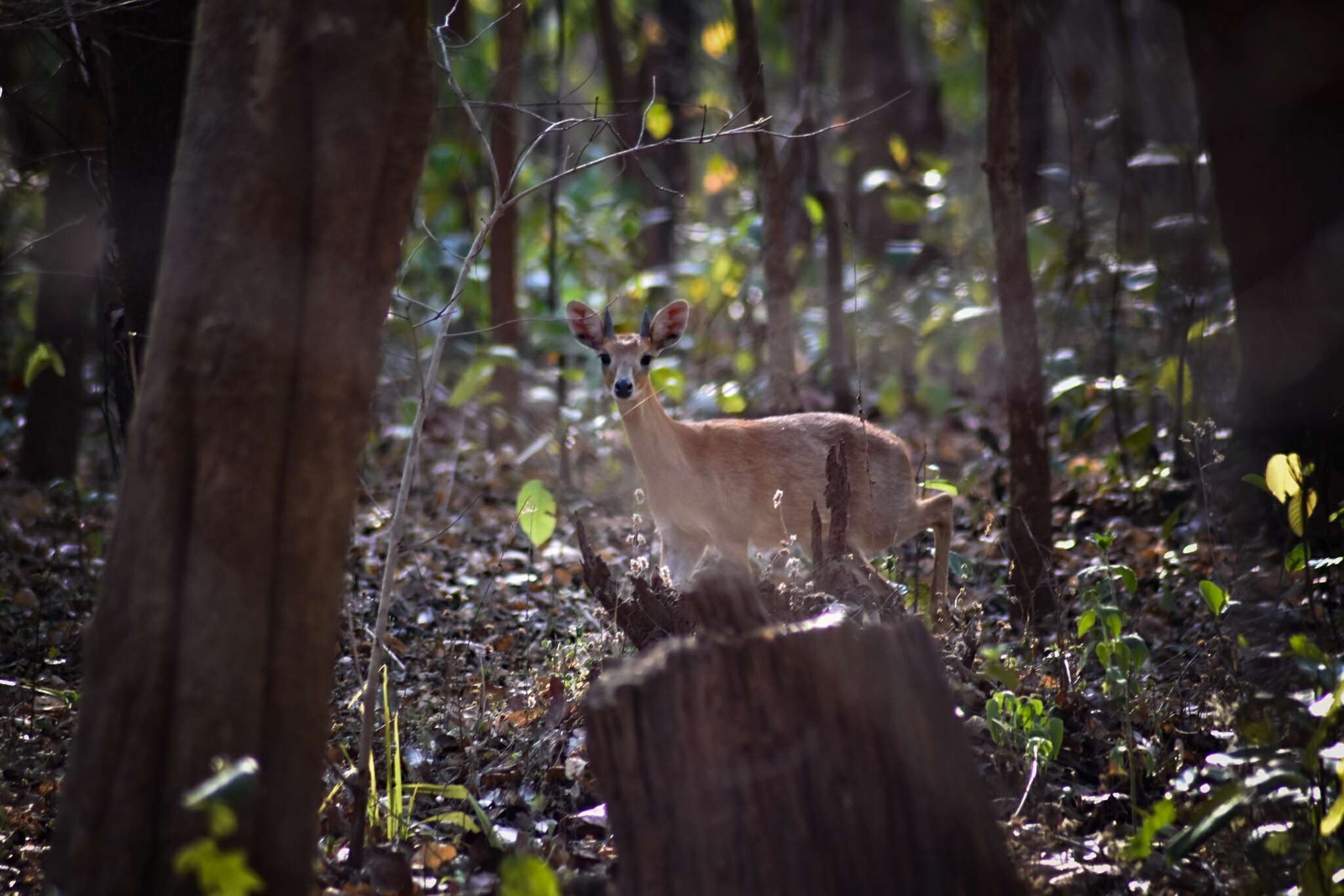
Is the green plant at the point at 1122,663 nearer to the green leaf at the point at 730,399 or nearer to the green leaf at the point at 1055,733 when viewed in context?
the green leaf at the point at 1055,733

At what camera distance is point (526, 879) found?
9.86 ft

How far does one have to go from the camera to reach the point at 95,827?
2.96m

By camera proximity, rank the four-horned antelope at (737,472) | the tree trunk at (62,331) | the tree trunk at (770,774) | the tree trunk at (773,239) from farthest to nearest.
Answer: the tree trunk at (62,331)
the tree trunk at (773,239)
the four-horned antelope at (737,472)
the tree trunk at (770,774)

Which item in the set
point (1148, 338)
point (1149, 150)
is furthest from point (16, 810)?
point (1148, 338)

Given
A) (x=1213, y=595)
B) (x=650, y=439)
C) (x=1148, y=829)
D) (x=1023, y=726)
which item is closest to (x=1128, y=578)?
(x=1213, y=595)

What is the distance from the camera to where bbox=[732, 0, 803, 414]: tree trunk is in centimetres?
806

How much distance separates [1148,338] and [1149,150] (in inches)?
90.5

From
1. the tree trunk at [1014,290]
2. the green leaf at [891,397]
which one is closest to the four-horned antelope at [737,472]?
the tree trunk at [1014,290]

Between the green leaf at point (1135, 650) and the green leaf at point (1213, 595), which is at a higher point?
the green leaf at point (1213, 595)

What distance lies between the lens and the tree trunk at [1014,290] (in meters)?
6.68

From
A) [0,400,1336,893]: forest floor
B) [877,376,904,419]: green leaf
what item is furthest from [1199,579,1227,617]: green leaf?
[877,376,904,419]: green leaf

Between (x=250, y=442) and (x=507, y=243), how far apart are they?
7.59m

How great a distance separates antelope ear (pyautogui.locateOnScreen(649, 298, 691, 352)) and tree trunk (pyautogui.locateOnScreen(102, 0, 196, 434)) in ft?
9.21

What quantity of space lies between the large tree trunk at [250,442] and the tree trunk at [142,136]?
2.90 meters
